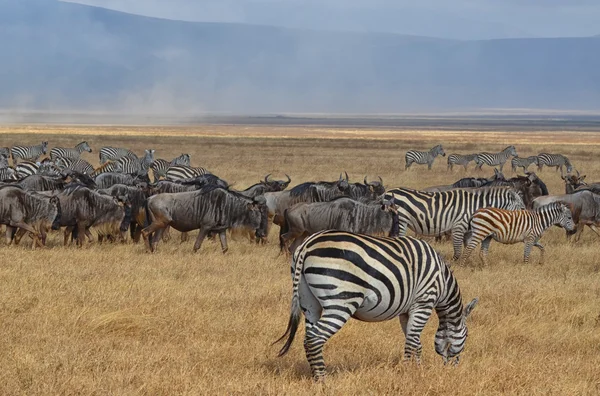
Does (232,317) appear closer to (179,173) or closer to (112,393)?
(112,393)

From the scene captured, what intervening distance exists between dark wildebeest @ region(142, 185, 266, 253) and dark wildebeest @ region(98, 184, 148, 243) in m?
0.54

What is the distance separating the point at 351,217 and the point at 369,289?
287 inches

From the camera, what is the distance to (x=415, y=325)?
6.89 m

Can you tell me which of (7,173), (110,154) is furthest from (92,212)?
(110,154)

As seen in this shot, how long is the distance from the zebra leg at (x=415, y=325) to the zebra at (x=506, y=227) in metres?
6.57

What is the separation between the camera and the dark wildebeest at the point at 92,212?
47.7 ft

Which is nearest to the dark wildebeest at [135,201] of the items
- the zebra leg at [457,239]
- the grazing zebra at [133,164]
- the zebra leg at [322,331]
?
the zebra leg at [457,239]

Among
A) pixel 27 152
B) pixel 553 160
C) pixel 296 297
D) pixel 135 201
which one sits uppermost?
pixel 296 297

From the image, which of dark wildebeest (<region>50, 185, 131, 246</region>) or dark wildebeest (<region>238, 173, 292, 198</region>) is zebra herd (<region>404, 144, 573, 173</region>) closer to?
dark wildebeest (<region>238, 173, 292, 198</region>)

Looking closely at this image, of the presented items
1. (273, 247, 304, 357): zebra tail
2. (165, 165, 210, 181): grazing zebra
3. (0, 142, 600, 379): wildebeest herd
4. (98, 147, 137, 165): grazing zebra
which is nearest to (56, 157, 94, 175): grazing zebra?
(165, 165, 210, 181): grazing zebra

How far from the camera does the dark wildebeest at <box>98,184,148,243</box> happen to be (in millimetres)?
15227

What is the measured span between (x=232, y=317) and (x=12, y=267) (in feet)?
14.0

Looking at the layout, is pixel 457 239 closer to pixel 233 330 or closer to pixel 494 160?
pixel 233 330

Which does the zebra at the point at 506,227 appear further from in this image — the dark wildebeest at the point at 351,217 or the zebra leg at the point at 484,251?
the dark wildebeest at the point at 351,217
